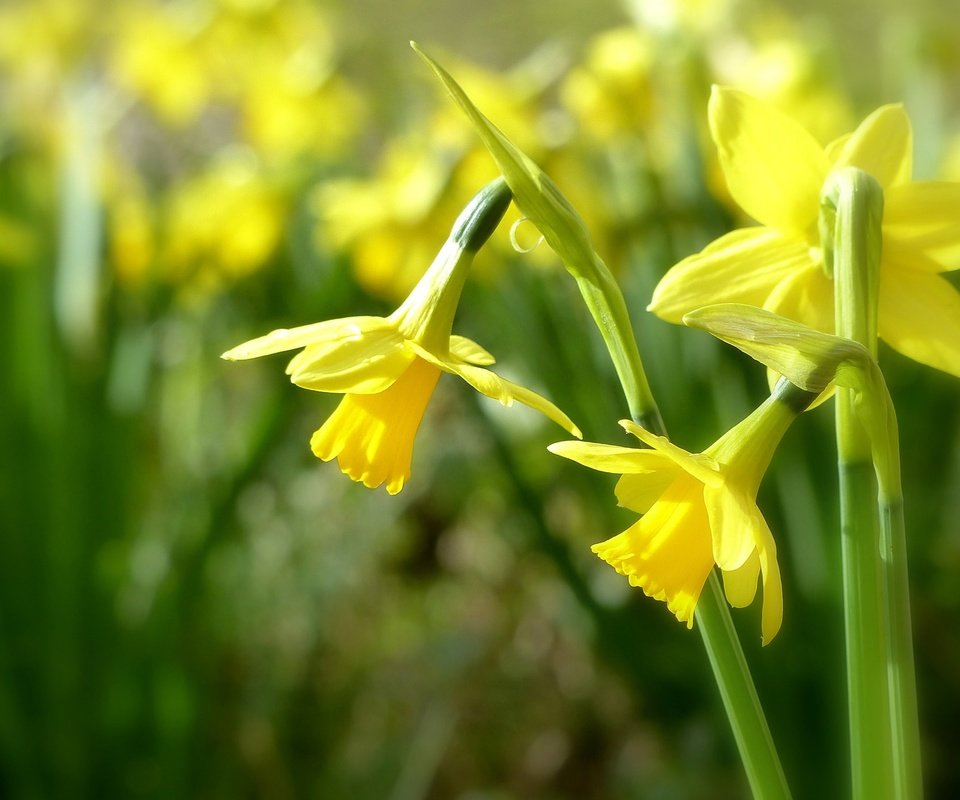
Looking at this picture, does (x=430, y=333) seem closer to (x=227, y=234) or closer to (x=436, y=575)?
(x=227, y=234)

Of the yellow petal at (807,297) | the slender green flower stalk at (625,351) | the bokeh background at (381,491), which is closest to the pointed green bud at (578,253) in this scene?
the slender green flower stalk at (625,351)

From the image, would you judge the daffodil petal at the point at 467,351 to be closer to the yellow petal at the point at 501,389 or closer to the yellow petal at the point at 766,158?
the yellow petal at the point at 501,389

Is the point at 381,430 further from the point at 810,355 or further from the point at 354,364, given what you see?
the point at 810,355

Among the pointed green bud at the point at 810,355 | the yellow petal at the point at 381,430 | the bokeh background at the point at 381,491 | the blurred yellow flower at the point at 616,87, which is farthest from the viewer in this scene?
the blurred yellow flower at the point at 616,87

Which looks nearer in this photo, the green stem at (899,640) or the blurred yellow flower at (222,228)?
the green stem at (899,640)

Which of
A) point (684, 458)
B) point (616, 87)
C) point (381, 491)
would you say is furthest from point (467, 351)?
point (381, 491)

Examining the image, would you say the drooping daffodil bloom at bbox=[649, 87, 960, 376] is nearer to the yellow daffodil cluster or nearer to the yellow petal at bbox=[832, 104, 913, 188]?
the yellow petal at bbox=[832, 104, 913, 188]

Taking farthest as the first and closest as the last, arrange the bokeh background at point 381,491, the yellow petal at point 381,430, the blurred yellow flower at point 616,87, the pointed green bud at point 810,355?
the blurred yellow flower at point 616,87 < the bokeh background at point 381,491 < the yellow petal at point 381,430 < the pointed green bud at point 810,355
